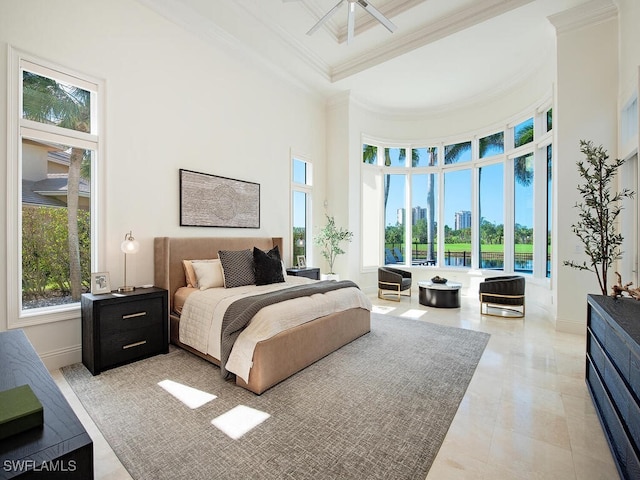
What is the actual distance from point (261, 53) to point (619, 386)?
5709 millimetres

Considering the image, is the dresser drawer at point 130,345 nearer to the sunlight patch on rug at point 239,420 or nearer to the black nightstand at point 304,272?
the sunlight patch on rug at point 239,420

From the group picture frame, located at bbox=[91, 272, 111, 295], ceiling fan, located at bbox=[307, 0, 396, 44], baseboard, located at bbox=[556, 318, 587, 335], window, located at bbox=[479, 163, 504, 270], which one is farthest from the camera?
window, located at bbox=[479, 163, 504, 270]

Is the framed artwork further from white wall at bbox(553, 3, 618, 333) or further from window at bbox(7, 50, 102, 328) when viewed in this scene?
white wall at bbox(553, 3, 618, 333)

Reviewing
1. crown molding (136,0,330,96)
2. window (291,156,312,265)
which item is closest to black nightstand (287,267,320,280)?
window (291,156,312,265)

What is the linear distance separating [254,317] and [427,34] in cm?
484

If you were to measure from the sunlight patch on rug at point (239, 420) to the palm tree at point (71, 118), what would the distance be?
226 cm

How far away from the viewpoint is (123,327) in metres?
2.95

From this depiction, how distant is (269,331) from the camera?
2500 mm

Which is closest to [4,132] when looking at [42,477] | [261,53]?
[42,477]

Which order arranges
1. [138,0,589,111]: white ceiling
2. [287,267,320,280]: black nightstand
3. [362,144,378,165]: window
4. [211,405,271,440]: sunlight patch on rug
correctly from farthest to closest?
[362,144,378,165]: window, [287,267,320,280]: black nightstand, [138,0,589,111]: white ceiling, [211,405,271,440]: sunlight patch on rug

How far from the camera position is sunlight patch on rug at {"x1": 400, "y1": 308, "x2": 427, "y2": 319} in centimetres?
490

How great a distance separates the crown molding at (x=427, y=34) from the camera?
4008 millimetres

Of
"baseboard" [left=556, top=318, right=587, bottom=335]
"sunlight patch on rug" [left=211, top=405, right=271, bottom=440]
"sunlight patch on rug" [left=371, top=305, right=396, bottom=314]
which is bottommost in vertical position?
"sunlight patch on rug" [left=211, top=405, right=271, bottom=440]

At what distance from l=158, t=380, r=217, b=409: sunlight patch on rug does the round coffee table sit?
430cm
